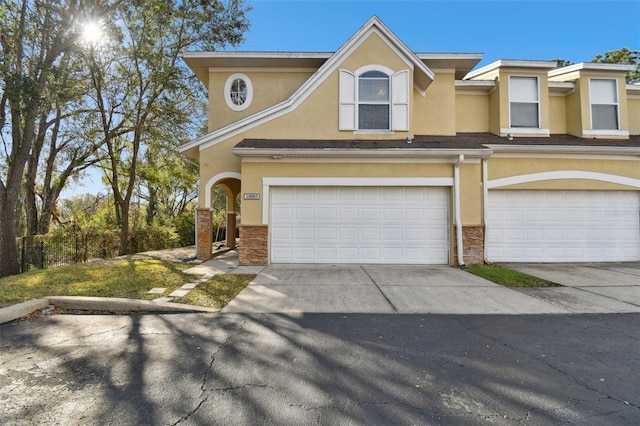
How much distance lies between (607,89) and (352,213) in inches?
433

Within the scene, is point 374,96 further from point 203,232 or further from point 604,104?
point 604,104

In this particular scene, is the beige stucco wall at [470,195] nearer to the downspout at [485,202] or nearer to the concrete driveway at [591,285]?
the downspout at [485,202]

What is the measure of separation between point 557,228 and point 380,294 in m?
7.59

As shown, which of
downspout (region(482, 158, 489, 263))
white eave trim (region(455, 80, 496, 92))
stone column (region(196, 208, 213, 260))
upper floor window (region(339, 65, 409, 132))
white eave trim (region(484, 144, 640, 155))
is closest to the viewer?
downspout (region(482, 158, 489, 263))

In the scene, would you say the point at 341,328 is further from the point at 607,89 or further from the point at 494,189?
the point at 607,89

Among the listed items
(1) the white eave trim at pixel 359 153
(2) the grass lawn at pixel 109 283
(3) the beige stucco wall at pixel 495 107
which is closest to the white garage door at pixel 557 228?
(1) the white eave trim at pixel 359 153

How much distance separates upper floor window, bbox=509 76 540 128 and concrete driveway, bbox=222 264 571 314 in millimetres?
6901

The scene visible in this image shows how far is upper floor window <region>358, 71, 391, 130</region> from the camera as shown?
10.3 meters

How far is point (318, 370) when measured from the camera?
10.8 feet

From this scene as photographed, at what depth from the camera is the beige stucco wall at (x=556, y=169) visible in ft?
32.7

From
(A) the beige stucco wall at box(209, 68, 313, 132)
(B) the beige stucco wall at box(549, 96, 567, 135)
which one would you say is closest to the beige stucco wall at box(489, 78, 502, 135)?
(B) the beige stucco wall at box(549, 96, 567, 135)

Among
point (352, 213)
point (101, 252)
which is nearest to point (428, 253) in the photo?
point (352, 213)

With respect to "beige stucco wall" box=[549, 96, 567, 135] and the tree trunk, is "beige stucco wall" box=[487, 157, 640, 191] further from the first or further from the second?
the tree trunk

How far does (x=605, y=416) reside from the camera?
258 cm
